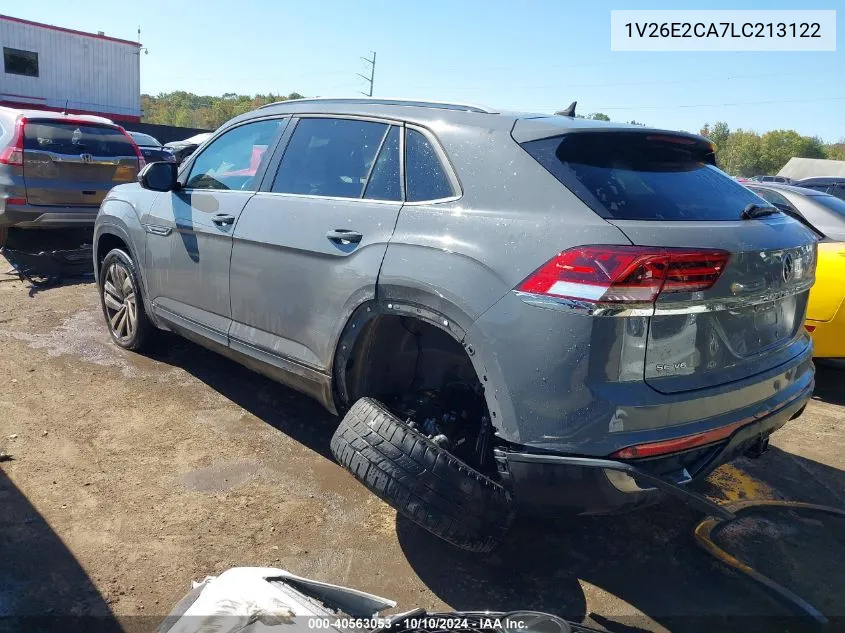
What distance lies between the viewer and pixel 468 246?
2637mm

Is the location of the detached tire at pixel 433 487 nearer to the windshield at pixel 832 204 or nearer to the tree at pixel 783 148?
the windshield at pixel 832 204

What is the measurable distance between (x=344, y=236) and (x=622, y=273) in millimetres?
1312

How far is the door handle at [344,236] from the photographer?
121 inches

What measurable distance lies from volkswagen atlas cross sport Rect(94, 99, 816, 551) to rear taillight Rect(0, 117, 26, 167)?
15.7 feet

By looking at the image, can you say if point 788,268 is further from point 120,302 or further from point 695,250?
point 120,302

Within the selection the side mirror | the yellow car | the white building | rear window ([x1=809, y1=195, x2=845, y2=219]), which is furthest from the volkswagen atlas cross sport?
the white building

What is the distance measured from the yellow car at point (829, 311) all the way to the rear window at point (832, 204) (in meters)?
1.60

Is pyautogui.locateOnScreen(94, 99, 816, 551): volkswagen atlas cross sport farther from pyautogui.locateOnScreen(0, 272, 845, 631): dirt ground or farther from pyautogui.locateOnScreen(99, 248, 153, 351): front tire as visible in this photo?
pyautogui.locateOnScreen(99, 248, 153, 351): front tire

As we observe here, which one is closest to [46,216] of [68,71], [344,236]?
[344,236]

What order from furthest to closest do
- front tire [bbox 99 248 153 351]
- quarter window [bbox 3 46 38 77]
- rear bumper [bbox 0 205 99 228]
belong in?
1. quarter window [bbox 3 46 38 77]
2. rear bumper [bbox 0 205 99 228]
3. front tire [bbox 99 248 153 351]

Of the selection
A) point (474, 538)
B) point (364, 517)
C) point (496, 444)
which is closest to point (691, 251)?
point (496, 444)

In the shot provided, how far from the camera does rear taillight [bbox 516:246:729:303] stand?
2.32 metres

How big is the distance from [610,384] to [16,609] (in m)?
2.24

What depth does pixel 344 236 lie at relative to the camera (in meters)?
3.12
